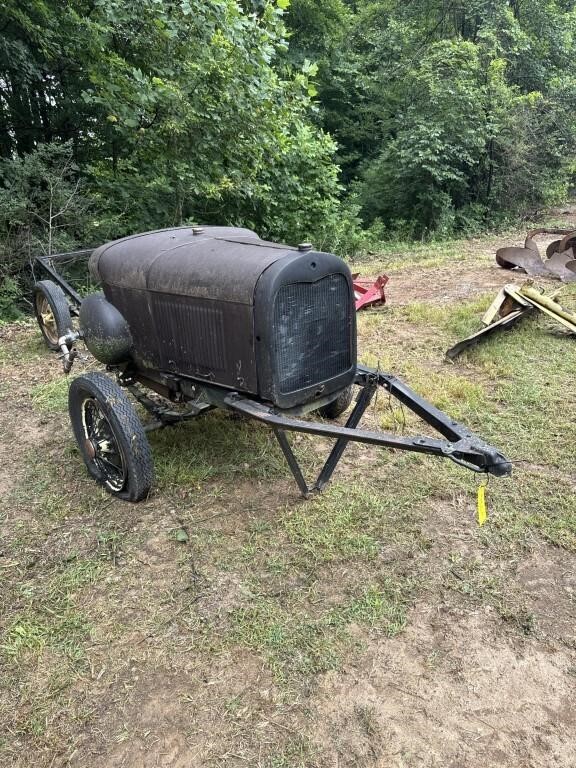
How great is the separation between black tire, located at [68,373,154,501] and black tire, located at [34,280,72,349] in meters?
1.78

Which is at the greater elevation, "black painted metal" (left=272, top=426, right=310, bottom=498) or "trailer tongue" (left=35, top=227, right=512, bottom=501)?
"trailer tongue" (left=35, top=227, right=512, bottom=501)

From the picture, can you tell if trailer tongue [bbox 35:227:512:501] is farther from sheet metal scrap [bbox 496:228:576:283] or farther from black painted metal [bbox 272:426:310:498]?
sheet metal scrap [bbox 496:228:576:283]

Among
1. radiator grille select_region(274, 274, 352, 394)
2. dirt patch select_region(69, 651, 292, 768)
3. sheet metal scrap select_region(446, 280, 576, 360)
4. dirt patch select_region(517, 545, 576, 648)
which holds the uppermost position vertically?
radiator grille select_region(274, 274, 352, 394)

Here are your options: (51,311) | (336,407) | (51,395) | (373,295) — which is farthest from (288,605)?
(373,295)

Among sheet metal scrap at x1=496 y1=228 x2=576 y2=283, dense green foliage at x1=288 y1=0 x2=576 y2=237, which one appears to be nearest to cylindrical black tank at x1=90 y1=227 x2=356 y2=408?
sheet metal scrap at x1=496 y1=228 x2=576 y2=283

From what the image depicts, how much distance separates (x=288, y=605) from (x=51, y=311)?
162 inches

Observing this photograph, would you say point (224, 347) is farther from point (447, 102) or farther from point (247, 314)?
point (447, 102)

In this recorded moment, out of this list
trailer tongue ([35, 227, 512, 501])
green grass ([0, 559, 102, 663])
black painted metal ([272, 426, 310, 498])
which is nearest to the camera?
green grass ([0, 559, 102, 663])

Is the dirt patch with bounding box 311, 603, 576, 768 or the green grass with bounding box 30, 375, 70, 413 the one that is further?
the green grass with bounding box 30, 375, 70, 413

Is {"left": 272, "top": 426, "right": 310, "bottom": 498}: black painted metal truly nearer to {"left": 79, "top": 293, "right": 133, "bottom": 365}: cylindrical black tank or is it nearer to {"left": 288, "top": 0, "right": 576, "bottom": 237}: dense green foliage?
{"left": 79, "top": 293, "right": 133, "bottom": 365}: cylindrical black tank

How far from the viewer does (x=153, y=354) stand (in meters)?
3.28

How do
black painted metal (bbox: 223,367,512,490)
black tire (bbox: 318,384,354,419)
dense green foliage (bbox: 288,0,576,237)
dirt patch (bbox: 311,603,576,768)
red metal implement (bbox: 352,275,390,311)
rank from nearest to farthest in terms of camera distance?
dirt patch (bbox: 311,603,576,768)
black painted metal (bbox: 223,367,512,490)
black tire (bbox: 318,384,354,419)
red metal implement (bbox: 352,275,390,311)
dense green foliage (bbox: 288,0,576,237)

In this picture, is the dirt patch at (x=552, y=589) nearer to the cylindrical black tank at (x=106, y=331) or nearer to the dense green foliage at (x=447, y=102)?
the cylindrical black tank at (x=106, y=331)

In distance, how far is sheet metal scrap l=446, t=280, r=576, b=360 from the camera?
511 centimetres
